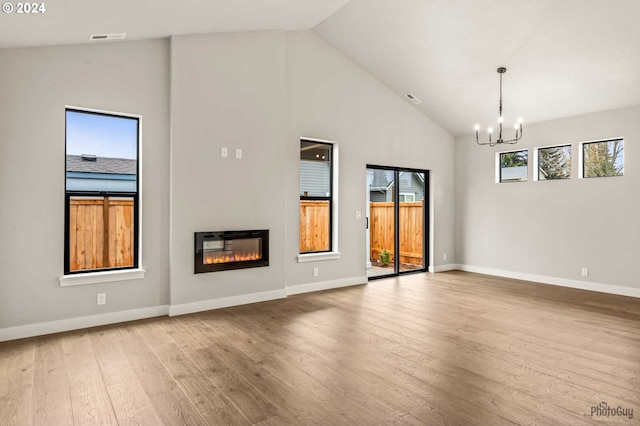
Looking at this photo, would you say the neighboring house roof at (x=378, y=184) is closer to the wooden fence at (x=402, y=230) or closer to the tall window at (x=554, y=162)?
the wooden fence at (x=402, y=230)

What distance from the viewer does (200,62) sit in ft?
15.6

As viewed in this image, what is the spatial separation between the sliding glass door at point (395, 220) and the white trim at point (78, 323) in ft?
12.3

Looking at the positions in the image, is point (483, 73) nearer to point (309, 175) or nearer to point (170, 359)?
point (309, 175)

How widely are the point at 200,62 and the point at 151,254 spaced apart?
7.95 feet

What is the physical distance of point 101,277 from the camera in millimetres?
4137

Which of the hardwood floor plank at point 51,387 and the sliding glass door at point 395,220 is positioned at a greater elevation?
the sliding glass door at point 395,220

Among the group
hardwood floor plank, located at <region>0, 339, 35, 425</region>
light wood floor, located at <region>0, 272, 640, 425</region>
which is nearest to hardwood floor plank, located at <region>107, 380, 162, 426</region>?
light wood floor, located at <region>0, 272, 640, 425</region>

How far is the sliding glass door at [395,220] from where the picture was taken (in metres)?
7.02

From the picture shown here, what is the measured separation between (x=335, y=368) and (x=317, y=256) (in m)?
2.97

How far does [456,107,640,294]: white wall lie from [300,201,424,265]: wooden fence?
1.04 m

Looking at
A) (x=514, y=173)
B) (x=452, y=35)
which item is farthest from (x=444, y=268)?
(x=452, y=35)

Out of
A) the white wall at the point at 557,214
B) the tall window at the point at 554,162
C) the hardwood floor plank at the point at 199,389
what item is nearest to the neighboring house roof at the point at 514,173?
the white wall at the point at 557,214

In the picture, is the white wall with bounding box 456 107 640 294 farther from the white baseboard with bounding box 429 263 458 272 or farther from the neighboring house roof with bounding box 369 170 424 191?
the neighboring house roof with bounding box 369 170 424 191

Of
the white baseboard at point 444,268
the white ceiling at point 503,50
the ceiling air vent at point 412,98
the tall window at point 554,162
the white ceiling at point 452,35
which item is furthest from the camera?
the white baseboard at point 444,268
